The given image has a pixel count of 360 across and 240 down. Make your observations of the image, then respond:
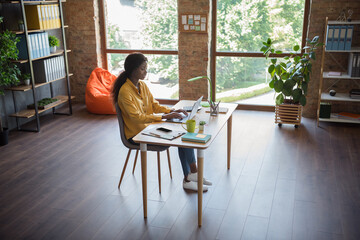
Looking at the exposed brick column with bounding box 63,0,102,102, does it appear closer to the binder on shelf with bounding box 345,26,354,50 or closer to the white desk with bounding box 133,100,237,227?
the white desk with bounding box 133,100,237,227

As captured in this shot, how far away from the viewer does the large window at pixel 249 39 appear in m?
6.23

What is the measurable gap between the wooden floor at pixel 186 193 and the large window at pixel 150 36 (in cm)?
183

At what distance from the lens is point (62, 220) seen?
334cm

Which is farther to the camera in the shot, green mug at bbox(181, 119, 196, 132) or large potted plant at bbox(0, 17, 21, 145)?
large potted plant at bbox(0, 17, 21, 145)

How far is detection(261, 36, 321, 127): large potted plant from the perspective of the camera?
18.1 feet

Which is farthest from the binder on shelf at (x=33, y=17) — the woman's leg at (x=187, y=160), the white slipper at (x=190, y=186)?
the white slipper at (x=190, y=186)

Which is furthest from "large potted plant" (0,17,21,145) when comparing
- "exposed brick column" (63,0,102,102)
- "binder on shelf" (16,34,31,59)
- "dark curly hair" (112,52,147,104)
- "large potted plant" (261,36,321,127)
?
"large potted plant" (261,36,321,127)

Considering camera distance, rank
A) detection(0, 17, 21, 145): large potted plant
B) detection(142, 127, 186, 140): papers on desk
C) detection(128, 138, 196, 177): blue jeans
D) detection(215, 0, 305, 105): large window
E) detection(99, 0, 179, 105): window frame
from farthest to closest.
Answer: detection(99, 0, 179, 105): window frame → detection(215, 0, 305, 105): large window → detection(0, 17, 21, 145): large potted plant → detection(128, 138, 196, 177): blue jeans → detection(142, 127, 186, 140): papers on desk

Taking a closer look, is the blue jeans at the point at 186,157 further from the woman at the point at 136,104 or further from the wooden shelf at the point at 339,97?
the wooden shelf at the point at 339,97

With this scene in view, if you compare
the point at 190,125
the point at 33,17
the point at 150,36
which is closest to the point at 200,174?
the point at 190,125

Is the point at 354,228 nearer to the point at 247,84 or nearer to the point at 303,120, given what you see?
the point at 303,120

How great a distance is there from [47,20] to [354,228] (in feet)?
16.3

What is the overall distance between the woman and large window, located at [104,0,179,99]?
314 centimetres

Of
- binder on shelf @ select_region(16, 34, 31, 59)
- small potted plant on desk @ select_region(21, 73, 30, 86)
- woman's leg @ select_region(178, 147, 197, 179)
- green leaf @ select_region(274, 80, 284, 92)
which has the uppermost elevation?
binder on shelf @ select_region(16, 34, 31, 59)
